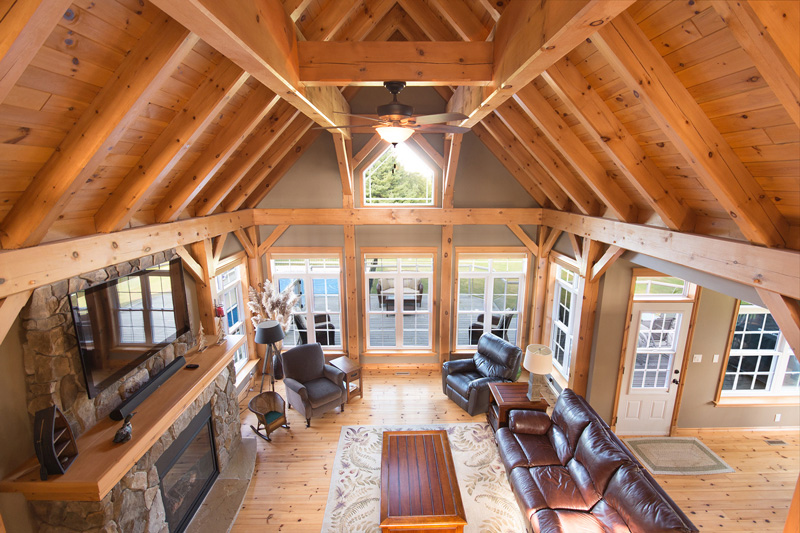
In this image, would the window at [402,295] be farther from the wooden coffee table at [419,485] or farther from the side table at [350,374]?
the wooden coffee table at [419,485]

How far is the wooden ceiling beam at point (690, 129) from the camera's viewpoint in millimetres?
2180

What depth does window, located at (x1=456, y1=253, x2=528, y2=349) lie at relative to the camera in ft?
21.9

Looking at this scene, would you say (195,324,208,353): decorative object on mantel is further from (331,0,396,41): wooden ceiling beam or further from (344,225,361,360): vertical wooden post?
(331,0,396,41): wooden ceiling beam

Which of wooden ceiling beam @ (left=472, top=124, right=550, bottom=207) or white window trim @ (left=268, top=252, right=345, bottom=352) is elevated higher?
wooden ceiling beam @ (left=472, top=124, right=550, bottom=207)

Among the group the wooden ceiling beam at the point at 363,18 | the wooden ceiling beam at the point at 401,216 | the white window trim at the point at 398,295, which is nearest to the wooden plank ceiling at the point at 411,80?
the wooden ceiling beam at the point at 363,18

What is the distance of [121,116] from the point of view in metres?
2.17

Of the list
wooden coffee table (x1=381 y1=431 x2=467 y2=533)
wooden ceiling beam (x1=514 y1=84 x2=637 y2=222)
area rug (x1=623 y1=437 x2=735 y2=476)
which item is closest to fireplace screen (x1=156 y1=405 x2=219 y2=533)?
wooden coffee table (x1=381 y1=431 x2=467 y2=533)

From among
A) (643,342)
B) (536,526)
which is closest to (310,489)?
(536,526)

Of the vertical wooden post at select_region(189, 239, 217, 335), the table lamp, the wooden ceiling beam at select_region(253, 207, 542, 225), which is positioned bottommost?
the table lamp

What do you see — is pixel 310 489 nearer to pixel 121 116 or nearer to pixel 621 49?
pixel 121 116

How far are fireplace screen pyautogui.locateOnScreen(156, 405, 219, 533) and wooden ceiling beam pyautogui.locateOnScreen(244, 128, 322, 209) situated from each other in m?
3.45

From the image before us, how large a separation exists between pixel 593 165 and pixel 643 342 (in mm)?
2735

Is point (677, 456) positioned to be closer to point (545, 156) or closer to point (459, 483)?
point (459, 483)

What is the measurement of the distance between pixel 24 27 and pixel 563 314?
6513mm
